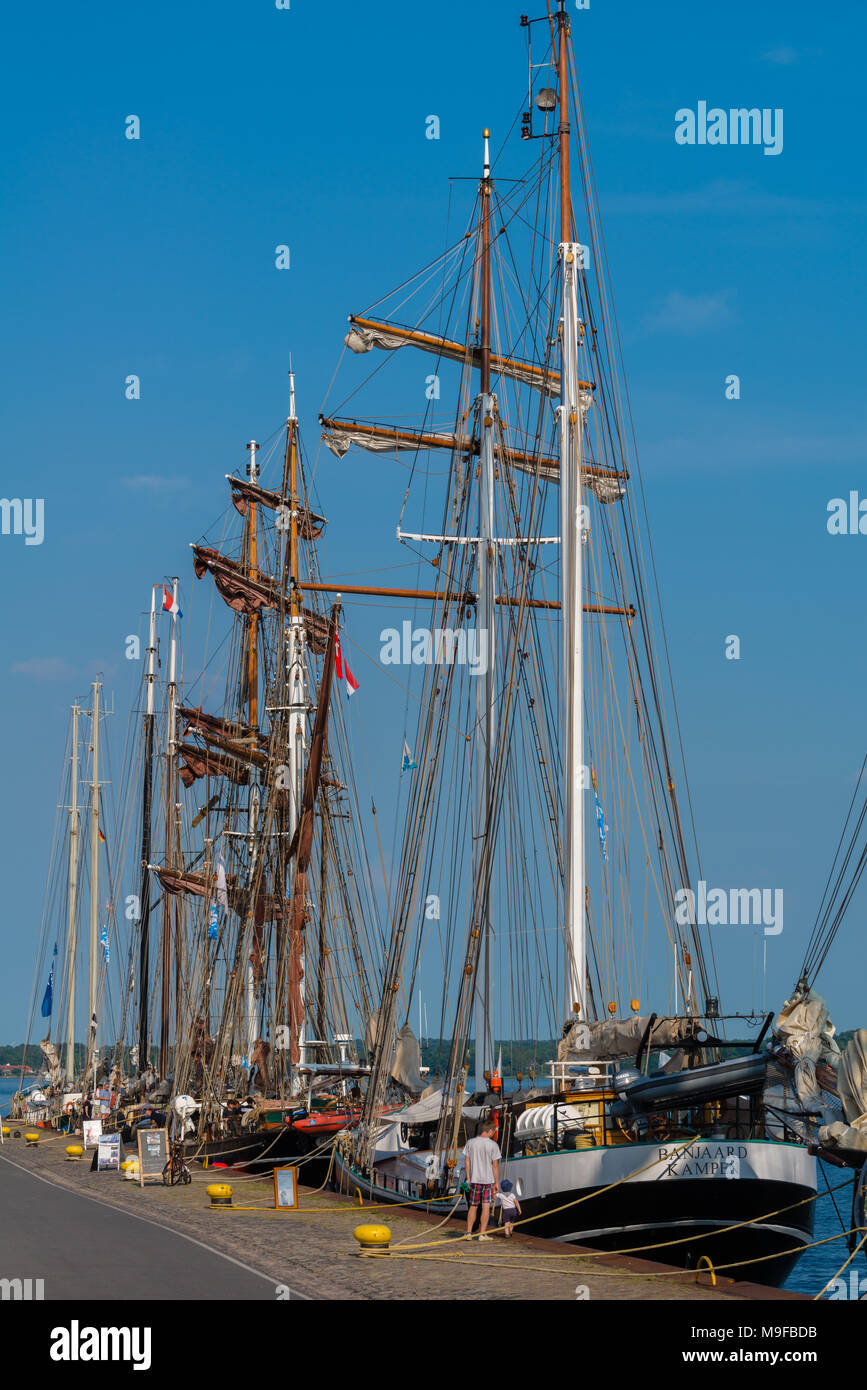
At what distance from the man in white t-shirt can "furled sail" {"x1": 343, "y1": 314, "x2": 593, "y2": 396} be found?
20520mm

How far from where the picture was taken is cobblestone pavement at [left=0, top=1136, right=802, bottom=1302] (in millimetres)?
16906

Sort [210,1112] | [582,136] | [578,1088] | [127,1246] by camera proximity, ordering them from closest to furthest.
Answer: [127,1246], [578,1088], [582,136], [210,1112]

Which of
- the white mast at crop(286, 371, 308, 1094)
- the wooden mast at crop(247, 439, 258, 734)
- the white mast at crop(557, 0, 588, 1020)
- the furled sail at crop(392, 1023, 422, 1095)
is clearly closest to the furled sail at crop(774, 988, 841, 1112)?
the white mast at crop(557, 0, 588, 1020)

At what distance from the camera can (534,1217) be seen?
21750mm

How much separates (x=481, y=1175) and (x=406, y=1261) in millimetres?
2055

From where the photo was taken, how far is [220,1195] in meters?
28.1

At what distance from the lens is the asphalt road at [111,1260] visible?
1669 cm

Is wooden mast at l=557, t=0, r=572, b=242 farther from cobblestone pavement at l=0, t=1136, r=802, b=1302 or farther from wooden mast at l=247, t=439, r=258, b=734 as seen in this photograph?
wooden mast at l=247, t=439, r=258, b=734

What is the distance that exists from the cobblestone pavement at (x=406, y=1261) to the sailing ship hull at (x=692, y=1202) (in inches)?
31.5

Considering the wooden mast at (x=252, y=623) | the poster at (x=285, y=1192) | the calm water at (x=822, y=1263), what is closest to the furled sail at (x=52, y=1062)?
the wooden mast at (x=252, y=623)

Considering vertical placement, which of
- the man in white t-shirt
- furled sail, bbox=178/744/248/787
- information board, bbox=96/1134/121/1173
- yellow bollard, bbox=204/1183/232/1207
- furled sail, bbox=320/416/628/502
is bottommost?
information board, bbox=96/1134/121/1173

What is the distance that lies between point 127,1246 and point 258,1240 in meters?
2.02

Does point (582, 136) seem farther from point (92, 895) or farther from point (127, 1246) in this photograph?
point (92, 895)
